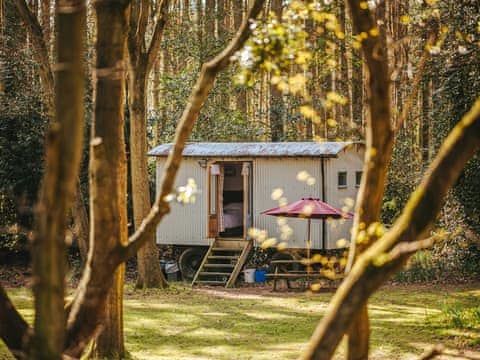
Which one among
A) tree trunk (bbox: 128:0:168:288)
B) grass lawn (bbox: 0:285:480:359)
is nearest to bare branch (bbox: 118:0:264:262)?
grass lawn (bbox: 0:285:480:359)

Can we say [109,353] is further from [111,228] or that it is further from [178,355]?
[111,228]

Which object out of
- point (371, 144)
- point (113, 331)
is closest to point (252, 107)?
point (113, 331)

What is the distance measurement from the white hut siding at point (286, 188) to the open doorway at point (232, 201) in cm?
103

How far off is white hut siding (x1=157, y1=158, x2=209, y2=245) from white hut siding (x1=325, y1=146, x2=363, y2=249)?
3.24 metres

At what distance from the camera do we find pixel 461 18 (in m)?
16.8

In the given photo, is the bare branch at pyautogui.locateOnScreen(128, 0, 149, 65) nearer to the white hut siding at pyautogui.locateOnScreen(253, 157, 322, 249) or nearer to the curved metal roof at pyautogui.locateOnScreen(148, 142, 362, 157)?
the curved metal roof at pyautogui.locateOnScreen(148, 142, 362, 157)

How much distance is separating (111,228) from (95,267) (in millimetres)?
204

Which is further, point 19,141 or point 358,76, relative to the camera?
point 358,76

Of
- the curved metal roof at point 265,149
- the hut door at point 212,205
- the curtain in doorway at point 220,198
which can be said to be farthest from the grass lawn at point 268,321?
the curved metal roof at point 265,149

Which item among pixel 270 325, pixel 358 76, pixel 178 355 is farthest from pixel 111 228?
pixel 358 76

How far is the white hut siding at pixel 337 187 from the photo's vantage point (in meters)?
19.4

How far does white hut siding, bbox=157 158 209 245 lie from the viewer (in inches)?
816

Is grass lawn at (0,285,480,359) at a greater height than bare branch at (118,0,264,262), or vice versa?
bare branch at (118,0,264,262)

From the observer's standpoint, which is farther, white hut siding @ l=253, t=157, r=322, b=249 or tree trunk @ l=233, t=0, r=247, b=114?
tree trunk @ l=233, t=0, r=247, b=114
